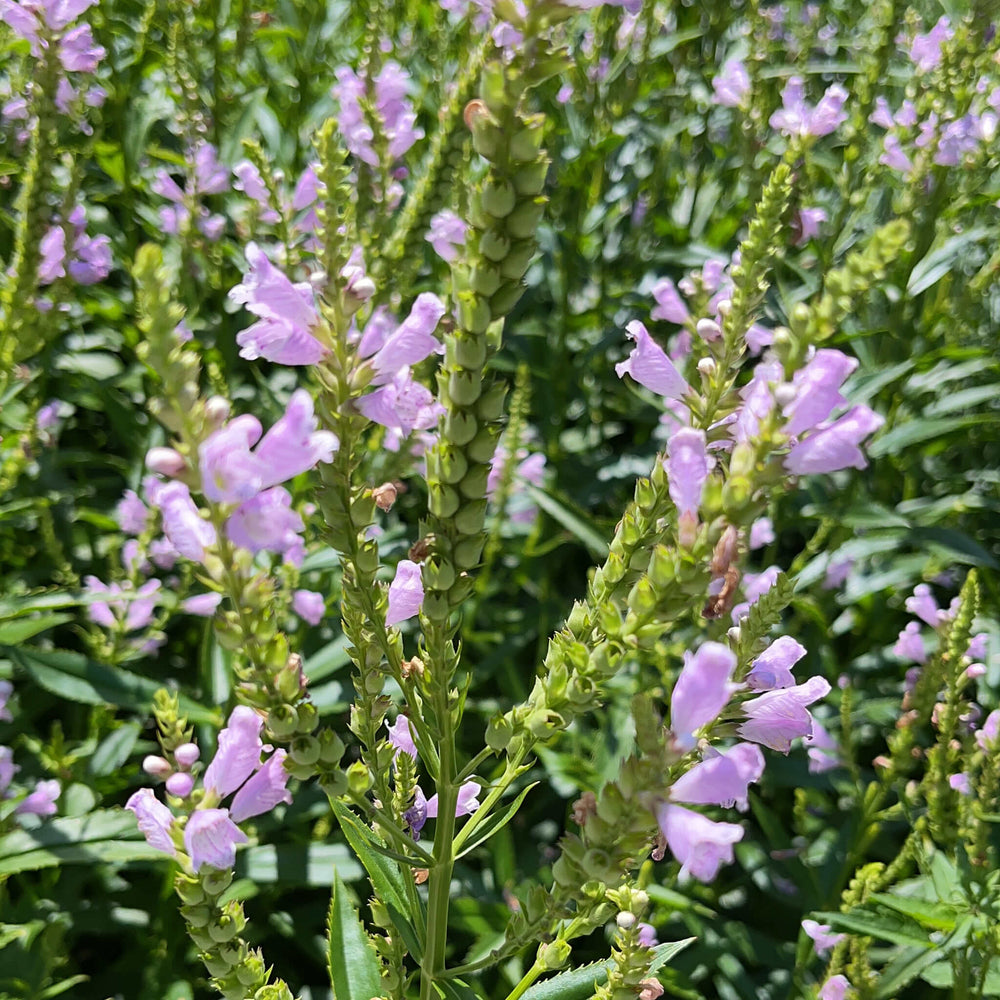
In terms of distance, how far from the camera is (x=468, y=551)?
3.85ft

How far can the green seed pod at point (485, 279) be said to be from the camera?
102cm

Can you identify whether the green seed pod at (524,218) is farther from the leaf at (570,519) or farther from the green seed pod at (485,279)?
the leaf at (570,519)

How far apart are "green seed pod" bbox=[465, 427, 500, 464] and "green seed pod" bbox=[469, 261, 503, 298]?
17 cm

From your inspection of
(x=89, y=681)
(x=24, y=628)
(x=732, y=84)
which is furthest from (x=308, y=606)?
(x=732, y=84)

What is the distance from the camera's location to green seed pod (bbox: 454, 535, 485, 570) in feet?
3.85

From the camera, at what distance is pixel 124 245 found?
13.4 ft

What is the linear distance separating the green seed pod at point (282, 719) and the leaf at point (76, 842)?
4.45 feet

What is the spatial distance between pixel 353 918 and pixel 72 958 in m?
2.06

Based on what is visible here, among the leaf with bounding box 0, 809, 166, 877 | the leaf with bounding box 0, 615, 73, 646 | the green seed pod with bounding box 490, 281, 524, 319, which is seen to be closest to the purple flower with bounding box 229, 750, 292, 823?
the green seed pod with bounding box 490, 281, 524, 319

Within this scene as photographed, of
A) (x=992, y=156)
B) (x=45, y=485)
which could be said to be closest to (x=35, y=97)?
(x=45, y=485)

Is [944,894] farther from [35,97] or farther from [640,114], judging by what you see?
[640,114]

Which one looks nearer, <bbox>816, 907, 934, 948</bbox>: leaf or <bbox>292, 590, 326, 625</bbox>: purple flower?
<bbox>816, 907, 934, 948</bbox>: leaf

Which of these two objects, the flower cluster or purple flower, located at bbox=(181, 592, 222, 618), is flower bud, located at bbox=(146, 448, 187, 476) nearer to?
the flower cluster

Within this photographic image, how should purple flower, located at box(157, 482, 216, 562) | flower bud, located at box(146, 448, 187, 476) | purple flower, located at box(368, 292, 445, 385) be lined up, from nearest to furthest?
1. flower bud, located at box(146, 448, 187, 476)
2. purple flower, located at box(157, 482, 216, 562)
3. purple flower, located at box(368, 292, 445, 385)
